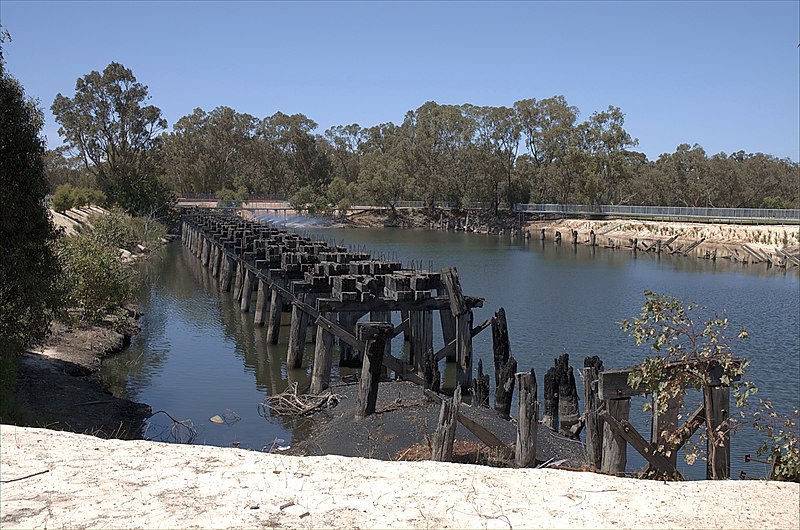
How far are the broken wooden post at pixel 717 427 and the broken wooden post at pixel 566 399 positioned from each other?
6.01m

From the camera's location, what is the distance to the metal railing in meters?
71.2

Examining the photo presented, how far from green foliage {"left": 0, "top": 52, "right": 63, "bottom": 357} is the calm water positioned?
3310mm

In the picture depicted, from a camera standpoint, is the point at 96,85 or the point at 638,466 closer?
the point at 638,466

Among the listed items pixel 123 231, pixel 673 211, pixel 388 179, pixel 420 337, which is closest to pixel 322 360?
pixel 420 337

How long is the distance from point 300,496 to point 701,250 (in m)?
65.2

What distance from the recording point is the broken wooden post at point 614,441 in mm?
9930

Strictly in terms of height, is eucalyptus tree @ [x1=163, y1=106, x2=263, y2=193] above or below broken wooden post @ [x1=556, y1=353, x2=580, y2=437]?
above

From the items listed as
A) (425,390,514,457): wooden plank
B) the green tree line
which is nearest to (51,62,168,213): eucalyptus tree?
the green tree line

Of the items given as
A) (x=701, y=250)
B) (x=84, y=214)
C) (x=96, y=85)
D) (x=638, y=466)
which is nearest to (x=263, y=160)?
(x=96, y=85)

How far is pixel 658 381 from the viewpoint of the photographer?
→ 934 cm

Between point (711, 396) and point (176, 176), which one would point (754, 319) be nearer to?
point (711, 396)

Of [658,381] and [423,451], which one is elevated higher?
[658,381]

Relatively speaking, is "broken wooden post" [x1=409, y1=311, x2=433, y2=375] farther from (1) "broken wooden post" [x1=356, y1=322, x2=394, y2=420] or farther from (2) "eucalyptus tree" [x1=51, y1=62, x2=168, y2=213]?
(2) "eucalyptus tree" [x1=51, y1=62, x2=168, y2=213]

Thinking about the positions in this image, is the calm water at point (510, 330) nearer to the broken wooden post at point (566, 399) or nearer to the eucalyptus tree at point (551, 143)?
the broken wooden post at point (566, 399)
